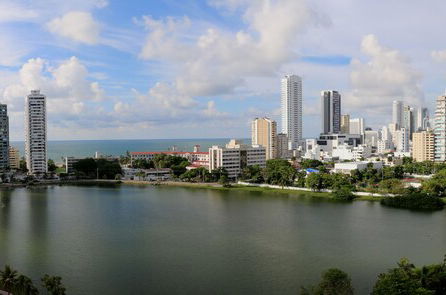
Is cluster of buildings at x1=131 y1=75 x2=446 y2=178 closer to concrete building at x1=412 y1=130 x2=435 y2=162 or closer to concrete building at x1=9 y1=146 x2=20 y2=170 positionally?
concrete building at x1=412 y1=130 x2=435 y2=162

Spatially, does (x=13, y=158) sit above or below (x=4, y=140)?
below

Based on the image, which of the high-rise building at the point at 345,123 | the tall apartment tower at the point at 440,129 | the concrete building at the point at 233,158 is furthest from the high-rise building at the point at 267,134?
the high-rise building at the point at 345,123

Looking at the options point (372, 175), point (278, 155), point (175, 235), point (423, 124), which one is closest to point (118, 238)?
point (175, 235)

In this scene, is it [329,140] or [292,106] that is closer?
[329,140]

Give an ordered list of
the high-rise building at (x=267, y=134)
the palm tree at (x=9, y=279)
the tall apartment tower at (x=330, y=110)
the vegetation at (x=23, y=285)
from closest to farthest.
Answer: the vegetation at (x=23, y=285)
the palm tree at (x=9, y=279)
the high-rise building at (x=267, y=134)
the tall apartment tower at (x=330, y=110)

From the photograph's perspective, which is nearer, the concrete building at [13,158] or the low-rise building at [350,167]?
the low-rise building at [350,167]

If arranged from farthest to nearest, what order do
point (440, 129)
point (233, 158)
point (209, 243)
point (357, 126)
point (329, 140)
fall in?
point (357, 126)
point (329, 140)
point (440, 129)
point (233, 158)
point (209, 243)

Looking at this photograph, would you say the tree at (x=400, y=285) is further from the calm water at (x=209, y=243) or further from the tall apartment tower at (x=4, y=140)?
the tall apartment tower at (x=4, y=140)

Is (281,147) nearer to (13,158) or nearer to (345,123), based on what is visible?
(13,158)

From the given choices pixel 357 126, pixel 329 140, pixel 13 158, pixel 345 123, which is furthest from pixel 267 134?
pixel 357 126
